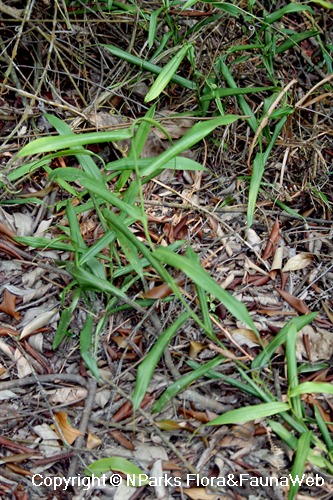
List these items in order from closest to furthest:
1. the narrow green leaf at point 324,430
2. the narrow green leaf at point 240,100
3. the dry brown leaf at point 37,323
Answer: the narrow green leaf at point 324,430 → the dry brown leaf at point 37,323 → the narrow green leaf at point 240,100

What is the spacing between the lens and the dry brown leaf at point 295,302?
1.79 meters

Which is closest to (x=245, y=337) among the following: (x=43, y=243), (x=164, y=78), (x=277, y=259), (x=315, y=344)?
(x=315, y=344)

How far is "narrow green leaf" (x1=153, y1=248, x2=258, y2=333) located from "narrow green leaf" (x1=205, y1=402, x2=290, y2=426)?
23 centimetres

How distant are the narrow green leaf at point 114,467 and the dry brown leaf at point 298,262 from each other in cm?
78

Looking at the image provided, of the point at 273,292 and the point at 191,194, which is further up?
the point at 191,194

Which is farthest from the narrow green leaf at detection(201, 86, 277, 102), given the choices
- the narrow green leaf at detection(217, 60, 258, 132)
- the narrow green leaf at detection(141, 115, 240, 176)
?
the narrow green leaf at detection(141, 115, 240, 176)

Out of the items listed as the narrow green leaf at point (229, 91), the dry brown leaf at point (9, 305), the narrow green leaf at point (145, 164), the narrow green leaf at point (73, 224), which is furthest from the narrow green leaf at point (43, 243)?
the narrow green leaf at point (229, 91)

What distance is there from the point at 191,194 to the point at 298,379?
2.37ft

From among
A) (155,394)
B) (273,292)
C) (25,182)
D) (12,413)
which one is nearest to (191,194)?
(273,292)

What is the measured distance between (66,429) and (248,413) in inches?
19.0

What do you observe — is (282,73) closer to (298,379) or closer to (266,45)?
(266,45)

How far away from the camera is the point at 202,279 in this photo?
4.59ft

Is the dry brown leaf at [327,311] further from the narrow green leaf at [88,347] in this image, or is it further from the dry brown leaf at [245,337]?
the narrow green leaf at [88,347]

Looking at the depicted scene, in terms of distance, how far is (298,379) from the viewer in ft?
5.38
